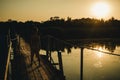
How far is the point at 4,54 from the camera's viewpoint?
76.2 ft

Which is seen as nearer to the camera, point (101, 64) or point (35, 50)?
point (35, 50)

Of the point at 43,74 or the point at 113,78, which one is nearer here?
the point at 43,74

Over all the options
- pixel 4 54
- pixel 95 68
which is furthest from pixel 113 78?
pixel 4 54

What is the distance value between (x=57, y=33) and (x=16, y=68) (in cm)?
6765

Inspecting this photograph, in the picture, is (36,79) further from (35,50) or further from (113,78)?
(113,78)

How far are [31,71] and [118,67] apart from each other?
50.8 ft

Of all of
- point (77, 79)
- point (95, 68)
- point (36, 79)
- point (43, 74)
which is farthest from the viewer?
point (95, 68)

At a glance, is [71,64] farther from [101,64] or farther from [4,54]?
[4,54]

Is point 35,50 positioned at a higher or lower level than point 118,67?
higher

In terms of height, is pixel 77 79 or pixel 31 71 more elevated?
pixel 31 71

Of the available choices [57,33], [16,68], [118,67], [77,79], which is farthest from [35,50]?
[57,33]

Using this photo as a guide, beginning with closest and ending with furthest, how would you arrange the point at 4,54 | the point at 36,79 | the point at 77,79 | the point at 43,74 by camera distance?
1. the point at 36,79
2. the point at 43,74
3. the point at 77,79
4. the point at 4,54

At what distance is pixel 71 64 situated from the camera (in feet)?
77.2

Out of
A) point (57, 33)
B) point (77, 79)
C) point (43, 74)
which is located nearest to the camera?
point (43, 74)
